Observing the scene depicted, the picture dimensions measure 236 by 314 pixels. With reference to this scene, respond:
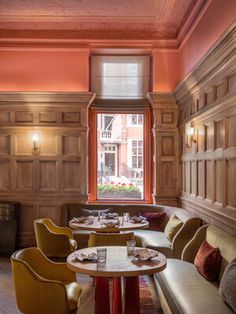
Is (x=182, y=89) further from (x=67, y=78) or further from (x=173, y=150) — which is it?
(x=67, y=78)

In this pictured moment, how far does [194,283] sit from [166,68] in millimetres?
4497

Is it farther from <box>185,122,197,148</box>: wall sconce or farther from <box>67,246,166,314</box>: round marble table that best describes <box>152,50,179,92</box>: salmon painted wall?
<box>67,246,166,314</box>: round marble table

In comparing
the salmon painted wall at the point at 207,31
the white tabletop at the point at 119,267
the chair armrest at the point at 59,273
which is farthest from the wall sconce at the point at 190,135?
the chair armrest at the point at 59,273

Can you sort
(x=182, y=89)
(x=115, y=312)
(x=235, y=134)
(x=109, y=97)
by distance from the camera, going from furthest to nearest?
(x=109, y=97) → (x=182, y=89) → (x=235, y=134) → (x=115, y=312)

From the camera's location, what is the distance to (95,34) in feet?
23.0

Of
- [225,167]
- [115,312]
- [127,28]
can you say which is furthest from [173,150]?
[115,312]

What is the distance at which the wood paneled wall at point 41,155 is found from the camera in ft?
22.6

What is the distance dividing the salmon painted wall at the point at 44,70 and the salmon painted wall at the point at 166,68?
50.4 inches

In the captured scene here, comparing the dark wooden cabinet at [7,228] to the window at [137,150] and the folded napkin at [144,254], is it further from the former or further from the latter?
the folded napkin at [144,254]

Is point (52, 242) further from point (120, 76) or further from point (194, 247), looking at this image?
point (120, 76)

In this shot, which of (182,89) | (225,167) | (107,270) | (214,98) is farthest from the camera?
(182,89)

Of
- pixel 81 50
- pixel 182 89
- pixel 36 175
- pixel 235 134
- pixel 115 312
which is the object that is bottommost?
pixel 115 312

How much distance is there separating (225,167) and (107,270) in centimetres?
184

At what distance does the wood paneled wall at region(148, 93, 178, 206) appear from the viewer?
6961 millimetres
